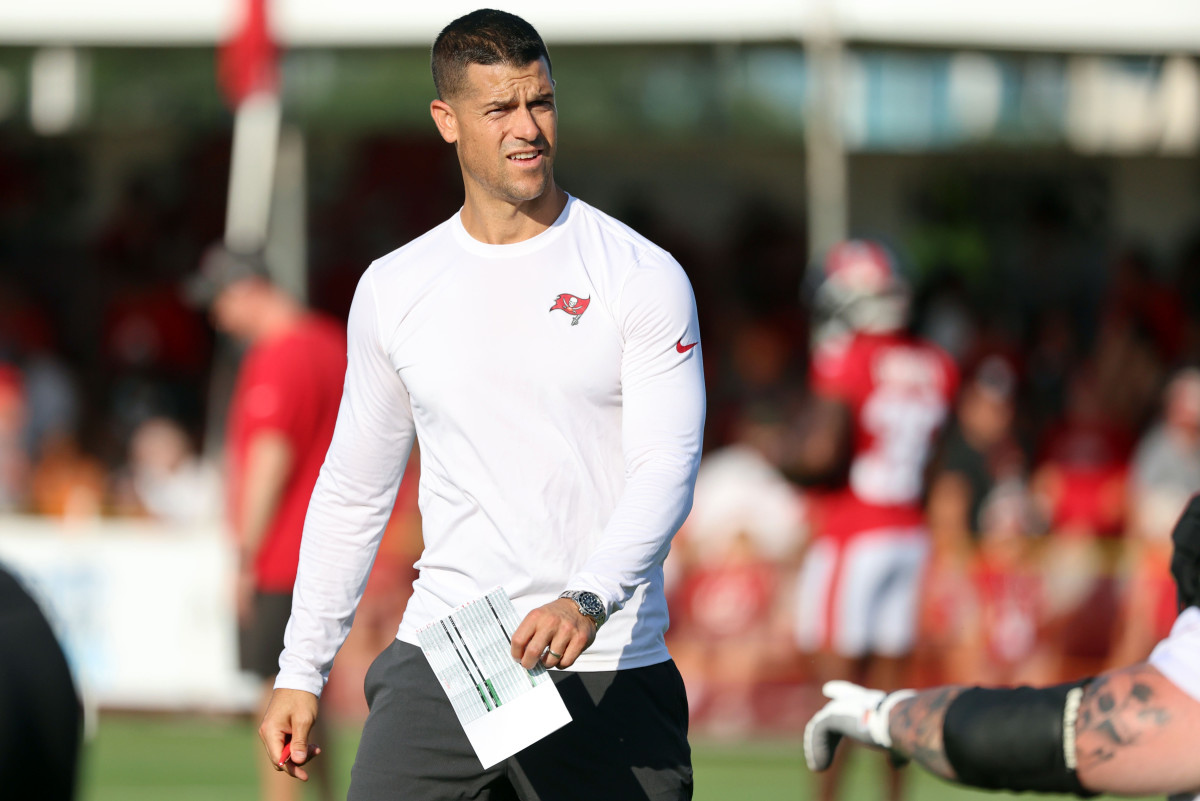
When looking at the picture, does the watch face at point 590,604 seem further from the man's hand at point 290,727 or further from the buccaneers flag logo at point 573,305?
the man's hand at point 290,727

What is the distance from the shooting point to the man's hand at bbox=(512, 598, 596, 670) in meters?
3.16

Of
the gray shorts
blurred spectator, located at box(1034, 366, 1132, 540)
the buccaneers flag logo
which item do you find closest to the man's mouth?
the buccaneers flag logo

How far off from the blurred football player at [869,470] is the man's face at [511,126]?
13.1 ft

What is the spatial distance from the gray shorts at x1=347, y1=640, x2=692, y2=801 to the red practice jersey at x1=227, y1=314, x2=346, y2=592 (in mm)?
3320

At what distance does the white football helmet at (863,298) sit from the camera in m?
7.66

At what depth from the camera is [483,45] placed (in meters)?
3.69

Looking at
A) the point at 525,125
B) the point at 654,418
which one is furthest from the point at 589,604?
the point at 525,125

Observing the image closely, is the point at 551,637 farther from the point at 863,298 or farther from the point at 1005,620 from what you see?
the point at 1005,620

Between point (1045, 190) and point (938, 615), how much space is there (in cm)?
819

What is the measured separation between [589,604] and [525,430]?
50cm

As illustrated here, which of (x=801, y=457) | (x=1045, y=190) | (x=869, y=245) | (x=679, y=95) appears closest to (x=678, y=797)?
(x=801, y=457)

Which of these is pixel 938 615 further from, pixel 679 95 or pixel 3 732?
pixel 3 732

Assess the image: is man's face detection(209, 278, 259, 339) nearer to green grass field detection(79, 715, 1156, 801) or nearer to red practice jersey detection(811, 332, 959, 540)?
green grass field detection(79, 715, 1156, 801)

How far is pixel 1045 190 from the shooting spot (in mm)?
17094
